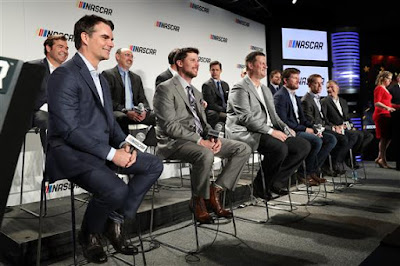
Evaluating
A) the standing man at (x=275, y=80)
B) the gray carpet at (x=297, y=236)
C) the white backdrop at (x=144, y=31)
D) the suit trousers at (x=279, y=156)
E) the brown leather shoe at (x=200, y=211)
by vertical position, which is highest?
the white backdrop at (x=144, y=31)

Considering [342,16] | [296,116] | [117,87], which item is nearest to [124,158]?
[117,87]

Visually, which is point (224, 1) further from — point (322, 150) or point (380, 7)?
point (380, 7)

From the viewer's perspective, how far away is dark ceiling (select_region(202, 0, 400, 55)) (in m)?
7.76

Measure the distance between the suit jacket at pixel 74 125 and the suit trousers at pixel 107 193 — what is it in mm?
56

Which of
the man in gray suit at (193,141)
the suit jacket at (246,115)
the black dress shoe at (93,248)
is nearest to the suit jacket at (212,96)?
the suit jacket at (246,115)

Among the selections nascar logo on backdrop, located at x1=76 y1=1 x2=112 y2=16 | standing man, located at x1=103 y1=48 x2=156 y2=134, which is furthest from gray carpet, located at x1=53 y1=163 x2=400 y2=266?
nascar logo on backdrop, located at x1=76 y1=1 x2=112 y2=16

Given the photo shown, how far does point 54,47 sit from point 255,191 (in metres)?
2.32

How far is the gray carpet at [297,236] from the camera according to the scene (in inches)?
93.4

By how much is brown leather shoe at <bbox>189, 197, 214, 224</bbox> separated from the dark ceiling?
5410mm

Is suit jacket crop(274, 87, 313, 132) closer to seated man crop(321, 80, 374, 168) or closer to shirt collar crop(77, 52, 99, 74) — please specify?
seated man crop(321, 80, 374, 168)

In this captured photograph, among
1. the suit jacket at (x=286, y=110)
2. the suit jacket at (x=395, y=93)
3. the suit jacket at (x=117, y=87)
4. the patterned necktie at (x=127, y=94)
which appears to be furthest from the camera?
the suit jacket at (x=395, y=93)

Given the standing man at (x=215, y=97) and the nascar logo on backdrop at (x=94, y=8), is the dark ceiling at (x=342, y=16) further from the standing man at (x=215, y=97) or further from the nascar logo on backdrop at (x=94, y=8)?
the nascar logo on backdrop at (x=94, y=8)

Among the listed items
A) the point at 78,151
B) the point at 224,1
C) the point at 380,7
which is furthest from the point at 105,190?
the point at 380,7

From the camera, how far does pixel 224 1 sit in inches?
253
